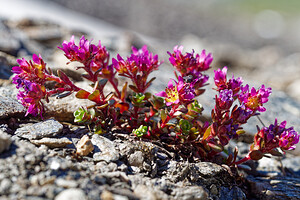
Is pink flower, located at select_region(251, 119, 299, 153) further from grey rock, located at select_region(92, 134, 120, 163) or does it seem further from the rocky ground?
grey rock, located at select_region(92, 134, 120, 163)

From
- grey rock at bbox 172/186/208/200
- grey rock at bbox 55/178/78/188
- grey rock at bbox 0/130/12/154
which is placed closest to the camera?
grey rock at bbox 55/178/78/188

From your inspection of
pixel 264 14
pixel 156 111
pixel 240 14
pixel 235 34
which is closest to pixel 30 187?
pixel 156 111

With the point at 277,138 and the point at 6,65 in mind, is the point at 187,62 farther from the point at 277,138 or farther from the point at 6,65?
the point at 6,65

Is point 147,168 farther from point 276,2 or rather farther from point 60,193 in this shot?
point 276,2

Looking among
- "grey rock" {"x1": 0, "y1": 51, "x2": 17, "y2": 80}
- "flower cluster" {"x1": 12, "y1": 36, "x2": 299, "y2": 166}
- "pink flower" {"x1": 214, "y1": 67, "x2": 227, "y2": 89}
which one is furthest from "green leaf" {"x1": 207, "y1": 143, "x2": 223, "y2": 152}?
"grey rock" {"x1": 0, "y1": 51, "x2": 17, "y2": 80}

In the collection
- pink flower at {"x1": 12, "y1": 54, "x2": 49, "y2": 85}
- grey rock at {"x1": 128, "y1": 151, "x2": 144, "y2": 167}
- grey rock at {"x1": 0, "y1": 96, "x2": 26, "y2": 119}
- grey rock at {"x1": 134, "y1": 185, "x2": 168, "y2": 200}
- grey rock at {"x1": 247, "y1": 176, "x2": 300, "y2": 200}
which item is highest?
pink flower at {"x1": 12, "y1": 54, "x2": 49, "y2": 85}

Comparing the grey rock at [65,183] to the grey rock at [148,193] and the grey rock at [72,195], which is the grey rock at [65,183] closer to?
the grey rock at [72,195]

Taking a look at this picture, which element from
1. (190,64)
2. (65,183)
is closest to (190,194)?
(65,183)
